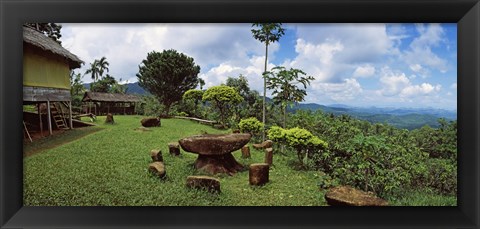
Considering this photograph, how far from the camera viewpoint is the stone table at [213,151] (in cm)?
288

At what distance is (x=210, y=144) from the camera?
290cm

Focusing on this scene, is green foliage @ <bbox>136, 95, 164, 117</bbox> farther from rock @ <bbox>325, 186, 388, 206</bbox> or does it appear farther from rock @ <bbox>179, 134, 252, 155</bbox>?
rock @ <bbox>325, 186, 388, 206</bbox>

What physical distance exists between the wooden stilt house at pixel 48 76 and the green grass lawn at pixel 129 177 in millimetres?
279

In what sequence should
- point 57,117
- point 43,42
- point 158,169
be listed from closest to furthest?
point 43,42, point 158,169, point 57,117

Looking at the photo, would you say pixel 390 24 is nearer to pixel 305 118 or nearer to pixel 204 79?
pixel 305 118

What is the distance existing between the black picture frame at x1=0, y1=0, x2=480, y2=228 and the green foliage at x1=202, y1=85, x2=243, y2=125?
73 cm

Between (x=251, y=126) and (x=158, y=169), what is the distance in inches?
42.1

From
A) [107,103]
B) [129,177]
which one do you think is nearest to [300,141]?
[129,177]

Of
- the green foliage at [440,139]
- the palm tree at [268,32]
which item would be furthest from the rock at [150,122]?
the green foliage at [440,139]

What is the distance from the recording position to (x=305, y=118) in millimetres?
2988

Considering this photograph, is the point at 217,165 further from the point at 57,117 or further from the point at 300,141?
the point at 57,117

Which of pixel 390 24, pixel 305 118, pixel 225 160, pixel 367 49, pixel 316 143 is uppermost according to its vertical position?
pixel 390 24
